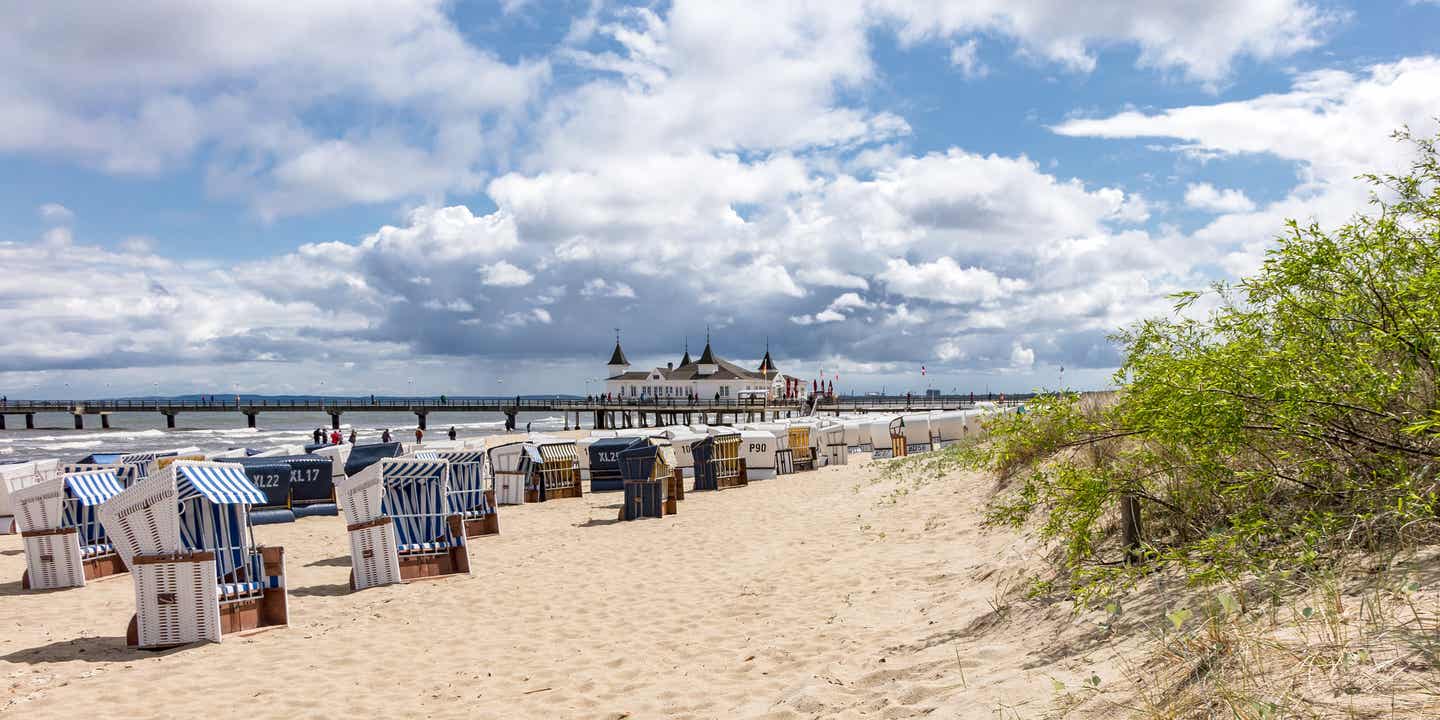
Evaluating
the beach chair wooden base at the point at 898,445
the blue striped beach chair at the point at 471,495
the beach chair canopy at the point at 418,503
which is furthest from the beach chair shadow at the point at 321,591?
the beach chair wooden base at the point at 898,445

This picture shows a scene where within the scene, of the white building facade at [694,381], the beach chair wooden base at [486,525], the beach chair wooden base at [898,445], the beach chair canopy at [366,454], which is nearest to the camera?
the beach chair wooden base at [486,525]

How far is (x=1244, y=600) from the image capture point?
4.13 m

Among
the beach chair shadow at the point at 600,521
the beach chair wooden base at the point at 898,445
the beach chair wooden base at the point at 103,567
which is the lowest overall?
the beach chair wooden base at the point at 898,445

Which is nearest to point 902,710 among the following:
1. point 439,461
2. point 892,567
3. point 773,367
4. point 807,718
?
Answer: point 807,718

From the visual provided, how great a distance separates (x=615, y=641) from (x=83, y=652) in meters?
4.23

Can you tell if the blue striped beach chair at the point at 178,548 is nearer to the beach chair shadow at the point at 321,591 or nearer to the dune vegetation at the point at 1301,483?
the beach chair shadow at the point at 321,591

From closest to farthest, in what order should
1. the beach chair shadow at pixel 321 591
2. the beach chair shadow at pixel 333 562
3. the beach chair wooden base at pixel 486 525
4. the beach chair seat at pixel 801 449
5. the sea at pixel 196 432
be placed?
the beach chair shadow at pixel 321 591 < the beach chair shadow at pixel 333 562 < the beach chair wooden base at pixel 486 525 < the beach chair seat at pixel 801 449 < the sea at pixel 196 432

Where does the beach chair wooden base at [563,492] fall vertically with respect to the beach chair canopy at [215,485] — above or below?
Answer: below

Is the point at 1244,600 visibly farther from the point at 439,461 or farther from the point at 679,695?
the point at 439,461

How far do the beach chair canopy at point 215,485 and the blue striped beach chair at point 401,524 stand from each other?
65.7 inches

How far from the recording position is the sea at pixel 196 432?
161ft

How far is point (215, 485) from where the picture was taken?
23.0 ft

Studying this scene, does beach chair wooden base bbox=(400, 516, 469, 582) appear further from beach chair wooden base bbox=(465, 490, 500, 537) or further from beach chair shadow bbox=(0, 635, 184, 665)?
beach chair wooden base bbox=(465, 490, 500, 537)

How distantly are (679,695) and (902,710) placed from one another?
5.10 ft
